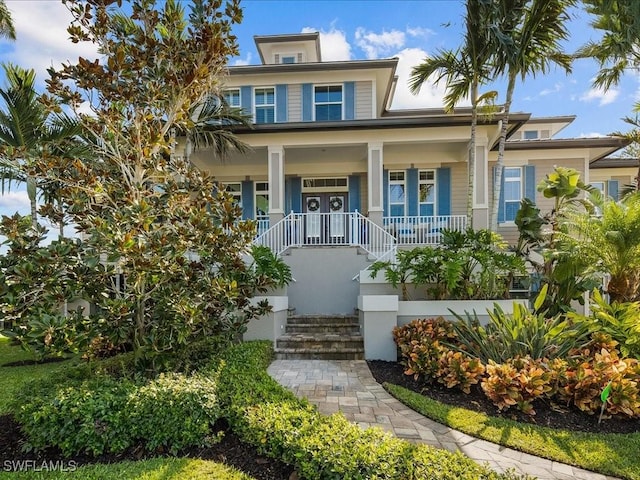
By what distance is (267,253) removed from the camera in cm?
754

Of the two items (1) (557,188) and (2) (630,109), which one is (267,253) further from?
(2) (630,109)

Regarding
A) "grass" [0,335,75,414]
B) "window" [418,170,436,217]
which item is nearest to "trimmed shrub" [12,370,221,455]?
"grass" [0,335,75,414]

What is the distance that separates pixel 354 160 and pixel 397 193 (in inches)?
82.3

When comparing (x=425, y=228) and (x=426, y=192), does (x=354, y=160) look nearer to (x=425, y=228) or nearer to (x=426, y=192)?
(x=426, y=192)

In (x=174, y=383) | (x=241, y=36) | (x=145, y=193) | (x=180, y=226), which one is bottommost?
(x=174, y=383)

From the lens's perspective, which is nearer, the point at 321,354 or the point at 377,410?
the point at 377,410

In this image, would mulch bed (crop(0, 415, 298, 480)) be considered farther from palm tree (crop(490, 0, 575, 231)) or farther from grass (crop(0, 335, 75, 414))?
palm tree (crop(490, 0, 575, 231))

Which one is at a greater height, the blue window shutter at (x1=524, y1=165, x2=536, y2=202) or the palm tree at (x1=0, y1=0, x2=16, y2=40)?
the palm tree at (x1=0, y1=0, x2=16, y2=40)

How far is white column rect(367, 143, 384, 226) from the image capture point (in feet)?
34.8

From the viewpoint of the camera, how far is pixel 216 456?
3393 mm

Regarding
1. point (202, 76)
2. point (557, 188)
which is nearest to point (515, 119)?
point (557, 188)

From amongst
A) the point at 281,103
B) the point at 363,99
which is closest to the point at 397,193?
the point at 363,99

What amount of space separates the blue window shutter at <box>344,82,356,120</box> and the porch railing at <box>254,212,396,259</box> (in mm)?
5064

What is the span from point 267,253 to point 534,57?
860 centimetres
